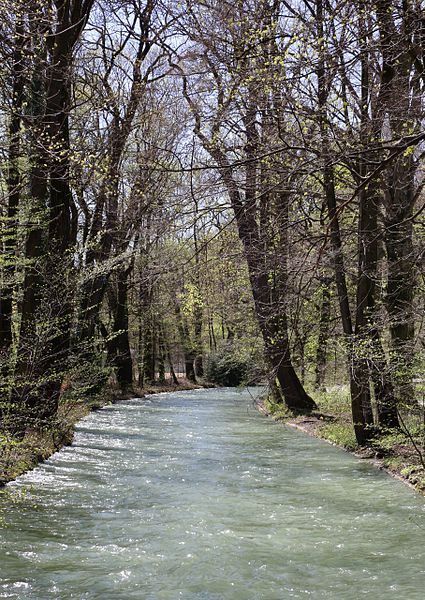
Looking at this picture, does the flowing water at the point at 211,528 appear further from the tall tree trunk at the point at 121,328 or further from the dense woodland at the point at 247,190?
the tall tree trunk at the point at 121,328

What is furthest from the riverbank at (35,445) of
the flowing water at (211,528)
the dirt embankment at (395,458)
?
the dirt embankment at (395,458)

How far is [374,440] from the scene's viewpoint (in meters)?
11.4

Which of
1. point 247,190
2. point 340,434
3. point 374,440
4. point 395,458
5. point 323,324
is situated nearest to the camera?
point 247,190

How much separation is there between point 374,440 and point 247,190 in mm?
5576

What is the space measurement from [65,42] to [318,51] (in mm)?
7977

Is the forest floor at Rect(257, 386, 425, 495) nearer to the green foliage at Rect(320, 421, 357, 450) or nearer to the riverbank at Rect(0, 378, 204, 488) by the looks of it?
the green foliage at Rect(320, 421, 357, 450)

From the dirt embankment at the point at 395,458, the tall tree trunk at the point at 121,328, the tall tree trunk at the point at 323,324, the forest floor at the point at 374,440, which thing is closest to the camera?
the dirt embankment at the point at 395,458

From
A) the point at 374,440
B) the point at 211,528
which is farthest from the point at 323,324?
the point at 211,528

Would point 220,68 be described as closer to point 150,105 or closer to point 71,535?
point 71,535

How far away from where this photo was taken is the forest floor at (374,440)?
9.59 metres

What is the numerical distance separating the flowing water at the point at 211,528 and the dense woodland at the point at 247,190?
117 cm

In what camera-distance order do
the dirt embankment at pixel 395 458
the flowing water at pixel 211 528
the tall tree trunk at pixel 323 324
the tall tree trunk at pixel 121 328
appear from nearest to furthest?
1. the flowing water at pixel 211 528
2. the dirt embankment at pixel 395 458
3. the tall tree trunk at pixel 323 324
4. the tall tree trunk at pixel 121 328

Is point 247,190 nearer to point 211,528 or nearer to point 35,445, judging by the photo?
point 211,528

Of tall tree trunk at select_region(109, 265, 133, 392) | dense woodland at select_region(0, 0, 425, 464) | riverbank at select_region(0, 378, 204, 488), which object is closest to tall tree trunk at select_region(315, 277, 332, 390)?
dense woodland at select_region(0, 0, 425, 464)
